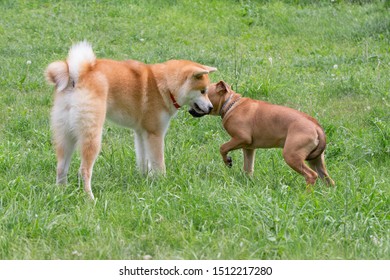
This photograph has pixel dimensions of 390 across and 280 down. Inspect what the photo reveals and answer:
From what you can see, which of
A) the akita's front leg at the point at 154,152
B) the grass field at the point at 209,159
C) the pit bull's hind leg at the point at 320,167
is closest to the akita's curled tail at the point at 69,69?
the grass field at the point at 209,159

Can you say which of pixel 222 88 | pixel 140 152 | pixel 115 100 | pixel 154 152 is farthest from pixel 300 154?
pixel 115 100

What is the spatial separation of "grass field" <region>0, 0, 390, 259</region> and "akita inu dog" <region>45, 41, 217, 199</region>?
0.90ft

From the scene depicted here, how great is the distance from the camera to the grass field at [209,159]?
15.9ft

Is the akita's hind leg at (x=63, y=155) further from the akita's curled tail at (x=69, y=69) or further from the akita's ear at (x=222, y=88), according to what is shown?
the akita's ear at (x=222, y=88)

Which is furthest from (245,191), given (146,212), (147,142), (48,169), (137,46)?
(137,46)

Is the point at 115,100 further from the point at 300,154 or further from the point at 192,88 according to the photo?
the point at 300,154

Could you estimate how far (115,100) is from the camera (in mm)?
6594

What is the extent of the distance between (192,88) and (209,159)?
2.31 ft

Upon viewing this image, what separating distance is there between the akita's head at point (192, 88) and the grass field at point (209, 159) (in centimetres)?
49

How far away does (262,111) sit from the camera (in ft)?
22.3

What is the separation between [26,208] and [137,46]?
7213 millimetres

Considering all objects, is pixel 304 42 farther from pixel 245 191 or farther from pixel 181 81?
pixel 245 191

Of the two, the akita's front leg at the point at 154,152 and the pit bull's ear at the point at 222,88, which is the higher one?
the pit bull's ear at the point at 222,88

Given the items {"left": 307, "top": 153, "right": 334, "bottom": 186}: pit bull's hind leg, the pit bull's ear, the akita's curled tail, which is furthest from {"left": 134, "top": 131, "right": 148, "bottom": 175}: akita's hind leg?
{"left": 307, "top": 153, "right": 334, "bottom": 186}: pit bull's hind leg
